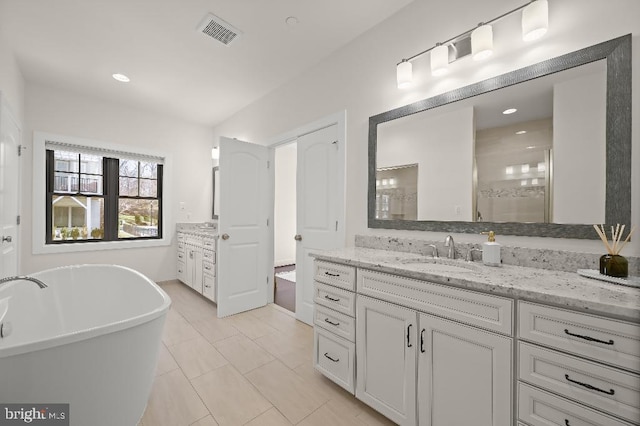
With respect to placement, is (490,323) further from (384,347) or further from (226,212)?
(226,212)

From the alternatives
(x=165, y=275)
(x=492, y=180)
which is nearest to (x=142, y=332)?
(x=492, y=180)

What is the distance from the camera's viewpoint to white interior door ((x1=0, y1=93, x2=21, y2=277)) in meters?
2.28

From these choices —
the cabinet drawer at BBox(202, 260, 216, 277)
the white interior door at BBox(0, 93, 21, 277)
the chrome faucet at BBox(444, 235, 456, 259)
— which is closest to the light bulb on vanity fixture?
the chrome faucet at BBox(444, 235, 456, 259)

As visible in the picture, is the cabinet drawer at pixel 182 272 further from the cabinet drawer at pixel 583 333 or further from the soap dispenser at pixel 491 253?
the cabinet drawer at pixel 583 333

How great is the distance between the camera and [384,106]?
215 cm

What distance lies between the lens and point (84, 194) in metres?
3.69

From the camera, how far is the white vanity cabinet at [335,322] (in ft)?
5.42

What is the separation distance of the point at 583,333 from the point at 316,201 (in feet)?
7.06

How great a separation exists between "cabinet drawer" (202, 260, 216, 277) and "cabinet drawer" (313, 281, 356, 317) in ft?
6.29

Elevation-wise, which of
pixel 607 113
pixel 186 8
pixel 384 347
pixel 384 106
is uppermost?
pixel 186 8

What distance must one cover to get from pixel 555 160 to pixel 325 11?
1898mm

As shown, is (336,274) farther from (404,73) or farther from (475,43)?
(475,43)

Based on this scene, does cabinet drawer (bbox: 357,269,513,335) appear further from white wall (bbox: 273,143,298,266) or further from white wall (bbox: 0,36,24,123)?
white wall (bbox: 273,143,298,266)

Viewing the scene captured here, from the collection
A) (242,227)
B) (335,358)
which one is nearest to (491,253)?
(335,358)
